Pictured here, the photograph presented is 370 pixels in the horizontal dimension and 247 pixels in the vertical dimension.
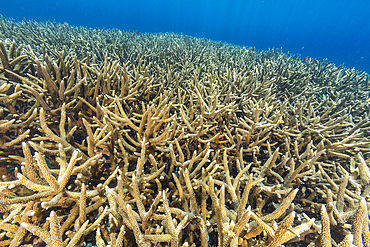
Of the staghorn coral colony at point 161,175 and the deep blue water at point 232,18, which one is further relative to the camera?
the deep blue water at point 232,18

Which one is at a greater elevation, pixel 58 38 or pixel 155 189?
pixel 58 38

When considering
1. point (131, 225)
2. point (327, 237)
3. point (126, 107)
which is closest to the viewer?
point (327, 237)

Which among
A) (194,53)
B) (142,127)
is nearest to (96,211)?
(142,127)

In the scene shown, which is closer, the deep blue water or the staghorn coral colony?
the staghorn coral colony

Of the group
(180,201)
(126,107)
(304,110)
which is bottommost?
(180,201)

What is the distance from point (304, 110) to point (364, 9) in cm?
12685

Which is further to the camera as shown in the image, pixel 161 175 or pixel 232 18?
pixel 232 18

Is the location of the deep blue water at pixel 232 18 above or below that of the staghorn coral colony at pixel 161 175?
above

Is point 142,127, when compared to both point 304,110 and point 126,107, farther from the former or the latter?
point 304,110

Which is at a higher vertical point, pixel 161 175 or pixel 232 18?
pixel 232 18

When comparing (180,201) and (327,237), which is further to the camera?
(180,201)

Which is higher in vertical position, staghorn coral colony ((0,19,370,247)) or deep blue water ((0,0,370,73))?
deep blue water ((0,0,370,73))

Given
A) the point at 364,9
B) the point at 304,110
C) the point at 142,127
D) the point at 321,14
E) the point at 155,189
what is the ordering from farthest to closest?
1. the point at 321,14
2. the point at 364,9
3. the point at 304,110
4. the point at 142,127
5. the point at 155,189

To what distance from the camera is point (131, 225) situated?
1176 mm
